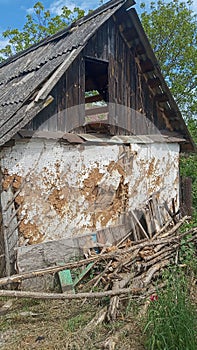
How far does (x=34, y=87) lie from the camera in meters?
4.75

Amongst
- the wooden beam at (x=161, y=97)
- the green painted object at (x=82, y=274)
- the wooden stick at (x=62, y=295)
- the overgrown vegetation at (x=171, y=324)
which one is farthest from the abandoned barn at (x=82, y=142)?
the overgrown vegetation at (x=171, y=324)

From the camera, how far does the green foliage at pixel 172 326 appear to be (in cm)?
299

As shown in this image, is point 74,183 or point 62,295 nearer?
point 62,295

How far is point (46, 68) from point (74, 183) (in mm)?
1959

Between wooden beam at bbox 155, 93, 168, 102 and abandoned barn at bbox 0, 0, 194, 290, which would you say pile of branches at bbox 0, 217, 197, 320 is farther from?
wooden beam at bbox 155, 93, 168, 102

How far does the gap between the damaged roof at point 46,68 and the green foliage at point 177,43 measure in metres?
9.08

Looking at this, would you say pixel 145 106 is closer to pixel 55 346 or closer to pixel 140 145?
pixel 140 145

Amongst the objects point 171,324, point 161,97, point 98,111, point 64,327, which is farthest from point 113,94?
point 171,324

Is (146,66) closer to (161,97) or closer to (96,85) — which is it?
(161,97)

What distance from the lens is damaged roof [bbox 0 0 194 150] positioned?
180 inches

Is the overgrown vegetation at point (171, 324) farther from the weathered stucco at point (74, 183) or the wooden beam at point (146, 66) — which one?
the wooden beam at point (146, 66)

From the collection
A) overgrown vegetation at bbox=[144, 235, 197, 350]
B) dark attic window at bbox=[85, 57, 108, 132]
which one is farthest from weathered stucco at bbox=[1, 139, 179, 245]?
overgrown vegetation at bbox=[144, 235, 197, 350]

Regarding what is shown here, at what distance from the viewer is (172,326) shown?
10.1 feet

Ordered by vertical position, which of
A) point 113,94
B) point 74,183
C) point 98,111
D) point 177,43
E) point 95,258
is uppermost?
point 177,43
